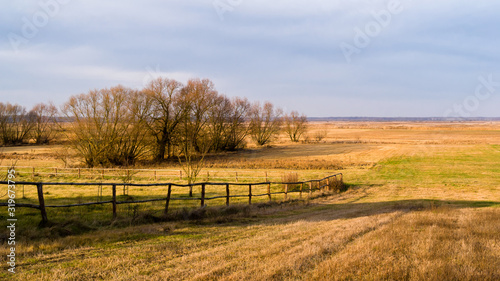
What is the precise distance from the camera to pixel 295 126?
290ft

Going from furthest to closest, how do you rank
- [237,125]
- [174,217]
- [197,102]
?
[237,125] < [197,102] < [174,217]

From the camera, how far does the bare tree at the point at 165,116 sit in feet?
148

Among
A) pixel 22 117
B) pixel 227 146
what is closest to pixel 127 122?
pixel 227 146

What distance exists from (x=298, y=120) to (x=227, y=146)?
33.0 m

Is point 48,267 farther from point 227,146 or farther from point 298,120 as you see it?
point 298,120

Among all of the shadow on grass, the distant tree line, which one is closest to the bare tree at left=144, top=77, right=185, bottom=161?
the distant tree line

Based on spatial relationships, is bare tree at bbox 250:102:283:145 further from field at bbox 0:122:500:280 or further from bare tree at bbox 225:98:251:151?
field at bbox 0:122:500:280

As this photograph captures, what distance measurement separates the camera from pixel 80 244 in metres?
7.82

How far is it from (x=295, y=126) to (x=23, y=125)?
6201cm

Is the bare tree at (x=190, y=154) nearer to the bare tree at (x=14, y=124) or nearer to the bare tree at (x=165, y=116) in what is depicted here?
the bare tree at (x=165, y=116)

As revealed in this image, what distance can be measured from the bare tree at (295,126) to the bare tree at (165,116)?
43.6m

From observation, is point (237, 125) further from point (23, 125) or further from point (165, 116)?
point (23, 125)

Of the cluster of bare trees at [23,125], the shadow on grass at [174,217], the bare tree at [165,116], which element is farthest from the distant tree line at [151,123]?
the cluster of bare trees at [23,125]

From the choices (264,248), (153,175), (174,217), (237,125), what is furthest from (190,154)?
(237,125)
